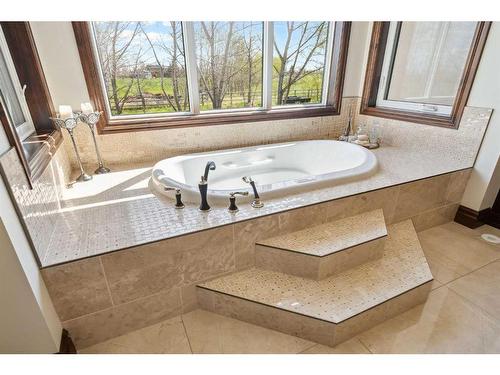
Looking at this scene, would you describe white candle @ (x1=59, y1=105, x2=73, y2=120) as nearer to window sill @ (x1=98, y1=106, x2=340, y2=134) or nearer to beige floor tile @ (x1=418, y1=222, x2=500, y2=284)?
window sill @ (x1=98, y1=106, x2=340, y2=134)

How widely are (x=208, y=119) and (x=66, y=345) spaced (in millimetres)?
1783

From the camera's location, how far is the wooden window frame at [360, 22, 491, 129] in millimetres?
1922

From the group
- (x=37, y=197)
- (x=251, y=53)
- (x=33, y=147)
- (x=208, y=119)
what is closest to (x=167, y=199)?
(x=37, y=197)

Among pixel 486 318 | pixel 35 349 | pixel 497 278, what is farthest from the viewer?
pixel 497 278

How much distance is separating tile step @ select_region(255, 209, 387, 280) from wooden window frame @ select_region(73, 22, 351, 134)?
51.1 inches

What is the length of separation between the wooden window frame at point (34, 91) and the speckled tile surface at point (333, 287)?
3.81 ft

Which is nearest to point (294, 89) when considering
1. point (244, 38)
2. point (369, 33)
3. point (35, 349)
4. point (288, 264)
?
point (244, 38)

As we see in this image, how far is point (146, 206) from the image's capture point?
61.9 inches

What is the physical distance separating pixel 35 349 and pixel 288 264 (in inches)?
45.9

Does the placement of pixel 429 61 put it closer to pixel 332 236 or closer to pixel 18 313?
pixel 332 236

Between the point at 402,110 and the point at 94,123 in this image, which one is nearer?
the point at 94,123

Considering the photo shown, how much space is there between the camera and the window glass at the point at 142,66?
204 cm

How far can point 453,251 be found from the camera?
1.95 metres
